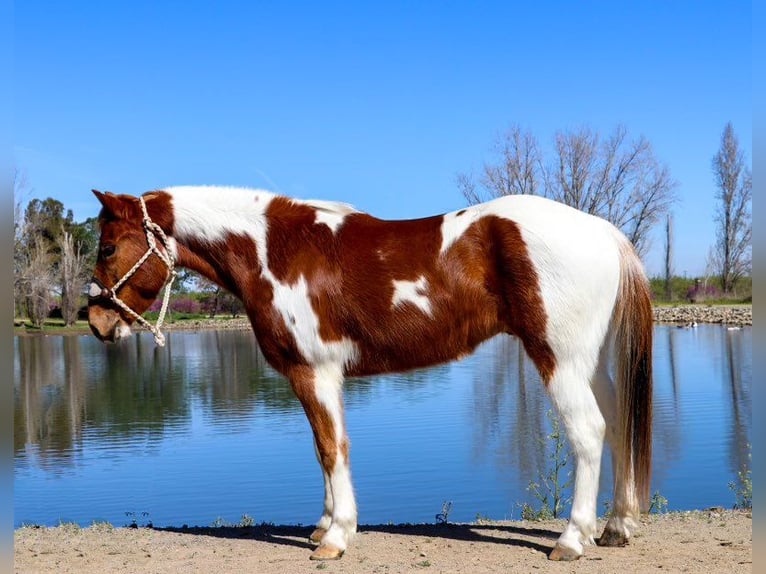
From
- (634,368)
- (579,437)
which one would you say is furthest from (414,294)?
(634,368)

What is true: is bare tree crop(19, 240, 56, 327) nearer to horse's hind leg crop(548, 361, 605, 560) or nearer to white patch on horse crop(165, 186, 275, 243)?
white patch on horse crop(165, 186, 275, 243)

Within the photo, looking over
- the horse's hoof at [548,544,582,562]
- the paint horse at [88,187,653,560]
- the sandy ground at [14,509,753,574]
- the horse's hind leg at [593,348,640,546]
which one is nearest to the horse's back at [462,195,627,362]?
the paint horse at [88,187,653,560]

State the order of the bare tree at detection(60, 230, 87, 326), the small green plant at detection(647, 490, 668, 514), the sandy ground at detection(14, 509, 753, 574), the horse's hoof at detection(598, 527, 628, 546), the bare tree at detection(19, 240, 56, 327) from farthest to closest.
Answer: the bare tree at detection(60, 230, 87, 326)
the bare tree at detection(19, 240, 56, 327)
the small green plant at detection(647, 490, 668, 514)
the horse's hoof at detection(598, 527, 628, 546)
the sandy ground at detection(14, 509, 753, 574)

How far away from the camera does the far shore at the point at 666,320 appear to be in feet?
119

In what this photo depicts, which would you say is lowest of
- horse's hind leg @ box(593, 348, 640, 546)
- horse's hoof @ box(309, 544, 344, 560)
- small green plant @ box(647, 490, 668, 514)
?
small green plant @ box(647, 490, 668, 514)

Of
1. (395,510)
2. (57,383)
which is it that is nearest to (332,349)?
(395,510)

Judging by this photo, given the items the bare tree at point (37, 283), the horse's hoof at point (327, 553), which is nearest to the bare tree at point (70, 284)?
the bare tree at point (37, 283)

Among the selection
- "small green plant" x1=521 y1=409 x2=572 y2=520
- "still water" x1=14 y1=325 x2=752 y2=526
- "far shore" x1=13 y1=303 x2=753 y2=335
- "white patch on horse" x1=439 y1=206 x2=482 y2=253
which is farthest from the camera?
"far shore" x1=13 y1=303 x2=753 y2=335

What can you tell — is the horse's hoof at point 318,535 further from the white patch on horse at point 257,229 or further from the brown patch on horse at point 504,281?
the brown patch on horse at point 504,281

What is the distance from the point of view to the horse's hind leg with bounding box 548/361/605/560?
4.45 meters

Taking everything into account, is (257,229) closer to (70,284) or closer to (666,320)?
(666,320)

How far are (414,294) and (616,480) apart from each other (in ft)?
5.42

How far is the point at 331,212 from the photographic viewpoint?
16.7 feet

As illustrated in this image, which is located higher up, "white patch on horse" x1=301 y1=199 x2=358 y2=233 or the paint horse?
"white patch on horse" x1=301 y1=199 x2=358 y2=233
